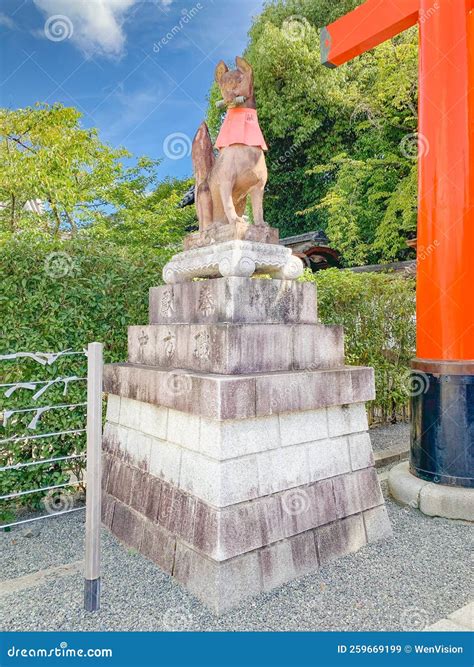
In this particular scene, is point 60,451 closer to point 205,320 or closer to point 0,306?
point 0,306

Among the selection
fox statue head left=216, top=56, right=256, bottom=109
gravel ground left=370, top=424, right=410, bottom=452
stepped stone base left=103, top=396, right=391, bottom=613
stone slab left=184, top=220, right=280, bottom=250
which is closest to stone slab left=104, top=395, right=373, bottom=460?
stepped stone base left=103, top=396, right=391, bottom=613

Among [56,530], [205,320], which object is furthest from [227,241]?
[56,530]

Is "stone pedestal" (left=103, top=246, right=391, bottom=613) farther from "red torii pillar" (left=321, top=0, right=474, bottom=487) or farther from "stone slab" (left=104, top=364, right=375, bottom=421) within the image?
"red torii pillar" (left=321, top=0, right=474, bottom=487)

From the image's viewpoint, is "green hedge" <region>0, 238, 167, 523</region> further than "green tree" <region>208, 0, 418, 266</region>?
No

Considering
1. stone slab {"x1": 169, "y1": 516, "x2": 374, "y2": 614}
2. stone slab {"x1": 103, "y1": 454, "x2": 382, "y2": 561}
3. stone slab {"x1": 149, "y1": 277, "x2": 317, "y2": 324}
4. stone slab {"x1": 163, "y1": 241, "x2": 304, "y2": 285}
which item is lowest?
stone slab {"x1": 169, "y1": 516, "x2": 374, "y2": 614}

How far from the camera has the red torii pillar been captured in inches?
173

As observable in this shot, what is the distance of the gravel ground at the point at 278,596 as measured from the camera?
2771 mm

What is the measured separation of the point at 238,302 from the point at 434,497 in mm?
2592

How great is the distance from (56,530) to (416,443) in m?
3.44

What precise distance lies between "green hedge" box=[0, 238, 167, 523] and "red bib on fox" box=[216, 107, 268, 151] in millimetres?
1679

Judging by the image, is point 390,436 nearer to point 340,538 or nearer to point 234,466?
point 340,538

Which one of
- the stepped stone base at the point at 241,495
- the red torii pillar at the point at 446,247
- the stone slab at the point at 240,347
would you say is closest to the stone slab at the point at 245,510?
the stepped stone base at the point at 241,495

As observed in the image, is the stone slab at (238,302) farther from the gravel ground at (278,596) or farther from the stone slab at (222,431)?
the gravel ground at (278,596)

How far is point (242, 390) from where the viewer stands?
3.06 meters
